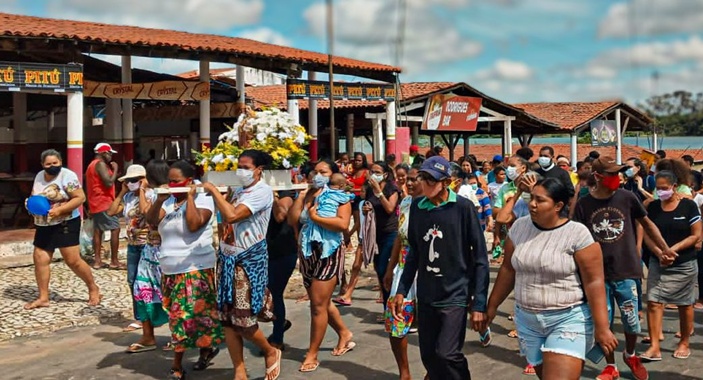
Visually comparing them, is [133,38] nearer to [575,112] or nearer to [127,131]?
[127,131]

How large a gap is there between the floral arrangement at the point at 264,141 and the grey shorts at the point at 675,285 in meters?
3.03

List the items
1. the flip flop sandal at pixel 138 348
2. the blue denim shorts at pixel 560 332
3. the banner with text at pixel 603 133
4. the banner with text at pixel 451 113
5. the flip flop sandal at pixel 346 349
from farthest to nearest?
the banner with text at pixel 603 133 → the banner with text at pixel 451 113 → the flip flop sandal at pixel 138 348 → the flip flop sandal at pixel 346 349 → the blue denim shorts at pixel 560 332

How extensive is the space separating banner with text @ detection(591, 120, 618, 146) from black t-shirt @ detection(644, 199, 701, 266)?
22531 millimetres

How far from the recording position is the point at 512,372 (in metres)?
5.74

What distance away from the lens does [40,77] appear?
11.7 m

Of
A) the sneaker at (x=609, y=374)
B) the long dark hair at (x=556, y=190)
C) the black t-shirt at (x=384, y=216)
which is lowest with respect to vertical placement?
the sneaker at (x=609, y=374)

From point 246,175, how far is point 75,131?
8198mm

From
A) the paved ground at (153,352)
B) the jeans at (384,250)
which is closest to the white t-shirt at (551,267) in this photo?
the paved ground at (153,352)

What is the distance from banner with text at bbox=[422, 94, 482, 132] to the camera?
22.6m

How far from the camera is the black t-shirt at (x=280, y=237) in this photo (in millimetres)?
5930

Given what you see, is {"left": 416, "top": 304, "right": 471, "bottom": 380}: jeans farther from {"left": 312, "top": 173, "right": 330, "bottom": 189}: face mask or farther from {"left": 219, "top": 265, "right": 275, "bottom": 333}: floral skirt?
{"left": 312, "top": 173, "right": 330, "bottom": 189}: face mask

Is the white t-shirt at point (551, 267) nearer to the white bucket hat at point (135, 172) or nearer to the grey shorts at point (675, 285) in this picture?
the grey shorts at point (675, 285)

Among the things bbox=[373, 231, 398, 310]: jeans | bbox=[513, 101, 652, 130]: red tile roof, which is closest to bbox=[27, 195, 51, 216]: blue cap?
bbox=[373, 231, 398, 310]: jeans

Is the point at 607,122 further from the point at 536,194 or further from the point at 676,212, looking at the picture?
the point at 536,194
